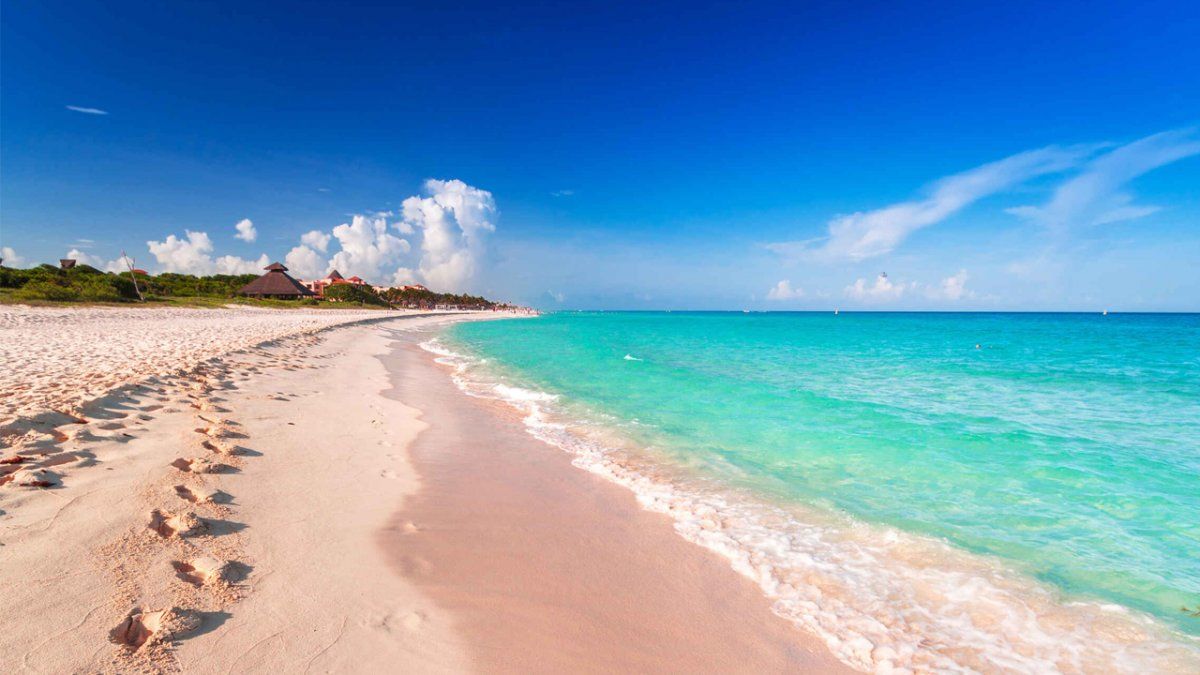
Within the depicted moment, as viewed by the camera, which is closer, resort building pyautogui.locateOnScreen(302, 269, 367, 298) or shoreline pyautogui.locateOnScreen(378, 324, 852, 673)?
shoreline pyautogui.locateOnScreen(378, 324, 852, 673)

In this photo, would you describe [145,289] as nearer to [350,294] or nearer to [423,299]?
[350,294]

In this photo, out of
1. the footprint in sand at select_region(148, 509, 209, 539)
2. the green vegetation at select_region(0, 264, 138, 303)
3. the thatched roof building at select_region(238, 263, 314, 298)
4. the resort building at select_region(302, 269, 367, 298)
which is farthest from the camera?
the resort building at select_region(302, 269, 367, 298)

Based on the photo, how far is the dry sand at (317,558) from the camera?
302 cm

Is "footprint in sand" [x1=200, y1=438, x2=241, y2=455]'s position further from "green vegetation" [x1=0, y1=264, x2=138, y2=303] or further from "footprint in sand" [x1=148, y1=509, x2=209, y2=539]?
"green vegetation" [x1=0, y1=264, x2=138, y2=303]

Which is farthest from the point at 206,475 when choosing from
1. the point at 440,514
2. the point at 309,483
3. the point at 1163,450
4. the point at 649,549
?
the point at 1163,450

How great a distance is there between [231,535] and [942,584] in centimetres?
704

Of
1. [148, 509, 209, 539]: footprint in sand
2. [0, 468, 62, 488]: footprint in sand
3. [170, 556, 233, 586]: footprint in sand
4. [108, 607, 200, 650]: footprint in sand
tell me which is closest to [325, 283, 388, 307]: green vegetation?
[0, 468, 62, 488]: footprint in sand

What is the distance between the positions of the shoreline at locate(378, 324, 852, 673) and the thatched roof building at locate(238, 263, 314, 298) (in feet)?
243

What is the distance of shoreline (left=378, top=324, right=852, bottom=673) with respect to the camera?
359 cm

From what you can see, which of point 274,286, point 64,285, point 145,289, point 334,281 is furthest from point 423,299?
point 64,285

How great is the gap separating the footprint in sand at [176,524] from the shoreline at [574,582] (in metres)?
1.57

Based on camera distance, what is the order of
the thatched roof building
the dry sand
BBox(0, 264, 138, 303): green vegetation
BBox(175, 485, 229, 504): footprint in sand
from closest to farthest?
the dry sand < BBox(175, 485, 229, 504): footprint in sand < BBox(0, 264, 138, 303): green vegetation < the thatched roof building

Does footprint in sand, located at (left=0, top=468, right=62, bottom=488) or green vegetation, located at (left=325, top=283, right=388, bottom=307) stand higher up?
green vegetation, located at (left=325, top=283, right=388, bottom=307)

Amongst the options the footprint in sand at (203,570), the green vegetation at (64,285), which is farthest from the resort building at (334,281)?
the footprint in sand at (203,570)
